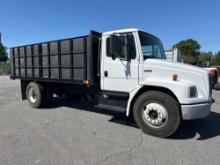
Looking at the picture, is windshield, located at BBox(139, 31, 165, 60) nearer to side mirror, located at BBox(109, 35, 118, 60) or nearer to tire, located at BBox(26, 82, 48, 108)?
side mirror, located at BBox(109, 35, 118, 60)

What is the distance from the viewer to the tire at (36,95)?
282 inches

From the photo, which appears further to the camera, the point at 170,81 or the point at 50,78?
the point at 50,78

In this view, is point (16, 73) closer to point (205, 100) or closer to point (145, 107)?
point (145, 107)

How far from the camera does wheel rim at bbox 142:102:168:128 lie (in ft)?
14.3

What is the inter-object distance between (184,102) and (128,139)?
4.77 ft

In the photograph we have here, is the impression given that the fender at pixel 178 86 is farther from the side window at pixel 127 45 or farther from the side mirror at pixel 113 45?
the side mirror at pixel 113 45

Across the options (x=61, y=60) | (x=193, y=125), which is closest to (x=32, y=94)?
(x=61, y=60)

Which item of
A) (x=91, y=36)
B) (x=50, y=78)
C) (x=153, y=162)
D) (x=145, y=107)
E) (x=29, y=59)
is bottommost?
(x=153, y=162)

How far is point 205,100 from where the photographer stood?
166 inches

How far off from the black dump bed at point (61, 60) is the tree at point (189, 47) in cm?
7131

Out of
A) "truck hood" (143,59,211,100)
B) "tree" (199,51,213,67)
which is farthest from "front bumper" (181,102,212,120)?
"tree" (199,51,213,67)

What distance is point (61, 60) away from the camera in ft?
19.8

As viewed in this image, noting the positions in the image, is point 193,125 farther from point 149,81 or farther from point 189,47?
point 189,47

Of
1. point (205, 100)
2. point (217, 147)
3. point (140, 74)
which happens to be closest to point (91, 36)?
point (140, 74)
